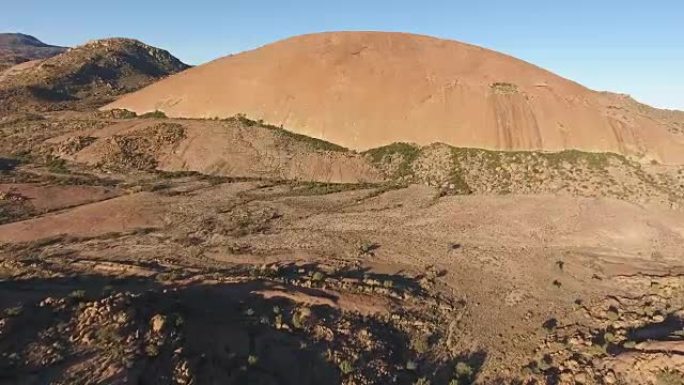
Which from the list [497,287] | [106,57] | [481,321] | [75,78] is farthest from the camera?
[106,57]

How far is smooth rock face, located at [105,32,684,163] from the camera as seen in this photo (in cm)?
3484

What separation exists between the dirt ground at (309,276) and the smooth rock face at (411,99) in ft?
11.8

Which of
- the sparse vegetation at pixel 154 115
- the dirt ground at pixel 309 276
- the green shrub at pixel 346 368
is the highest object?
the sparse vegetation at pixel 154 115

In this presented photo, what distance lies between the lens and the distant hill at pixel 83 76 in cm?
5459

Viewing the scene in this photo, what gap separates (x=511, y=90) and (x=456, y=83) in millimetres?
4002

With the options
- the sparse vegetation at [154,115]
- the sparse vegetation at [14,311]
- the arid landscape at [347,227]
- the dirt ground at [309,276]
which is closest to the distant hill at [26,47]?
the arid landscape at [347,227]

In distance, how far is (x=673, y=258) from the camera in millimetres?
23609

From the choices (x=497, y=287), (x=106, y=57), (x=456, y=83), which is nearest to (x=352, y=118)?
(x=456, y=83)

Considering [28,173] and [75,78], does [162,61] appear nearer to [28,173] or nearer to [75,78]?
[75,78]

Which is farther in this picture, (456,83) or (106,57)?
(106,57)

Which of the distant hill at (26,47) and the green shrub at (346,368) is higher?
the distant hill at (26,47)

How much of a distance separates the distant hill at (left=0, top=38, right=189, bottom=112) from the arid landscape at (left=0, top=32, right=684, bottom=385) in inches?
274

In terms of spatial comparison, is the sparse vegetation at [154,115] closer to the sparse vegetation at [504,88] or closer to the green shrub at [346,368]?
the sparse vegetation at [504,88]

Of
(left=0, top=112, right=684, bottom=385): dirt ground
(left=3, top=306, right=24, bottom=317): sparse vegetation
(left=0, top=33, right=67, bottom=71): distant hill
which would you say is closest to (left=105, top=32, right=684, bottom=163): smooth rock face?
(left=0, top=112, right=684, bottom=385): dirt ground
